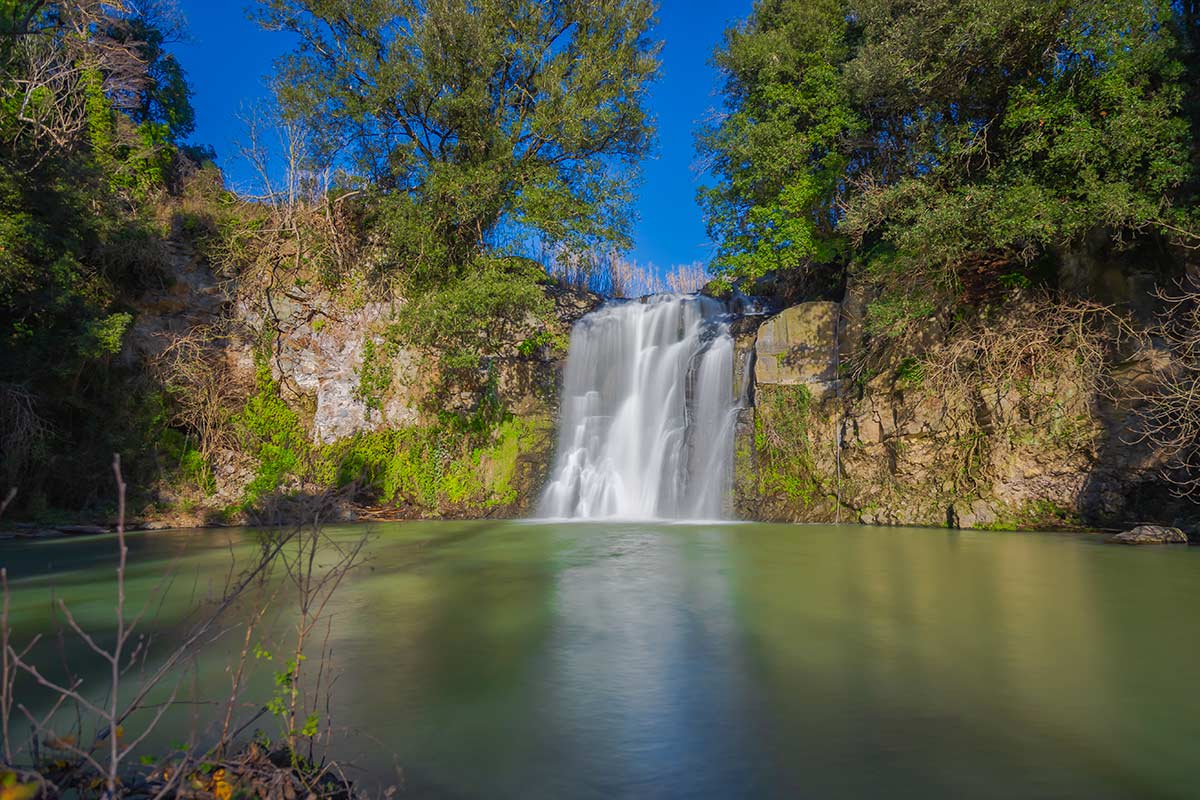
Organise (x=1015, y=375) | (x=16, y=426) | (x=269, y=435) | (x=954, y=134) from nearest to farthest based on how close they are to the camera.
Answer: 1. (x=954, y=134)
2. (x=1015, y=375)
3. (x=16, y=426)
4. (x=269, y=435)

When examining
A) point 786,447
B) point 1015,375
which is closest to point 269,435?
point 786,447

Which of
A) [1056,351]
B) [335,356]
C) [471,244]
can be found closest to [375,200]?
[471,244]

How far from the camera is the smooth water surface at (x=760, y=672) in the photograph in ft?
10.5

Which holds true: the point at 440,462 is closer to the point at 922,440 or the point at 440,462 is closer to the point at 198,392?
the point at 198,392

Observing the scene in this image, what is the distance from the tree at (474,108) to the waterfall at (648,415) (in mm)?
2758

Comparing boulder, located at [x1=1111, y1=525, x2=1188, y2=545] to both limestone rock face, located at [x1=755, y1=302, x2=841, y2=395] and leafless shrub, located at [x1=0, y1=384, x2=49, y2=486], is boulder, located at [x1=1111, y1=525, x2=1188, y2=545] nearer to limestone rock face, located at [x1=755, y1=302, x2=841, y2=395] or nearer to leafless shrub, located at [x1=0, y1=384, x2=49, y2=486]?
limestone rock face, located at [x1=755, y1=302, x2=841, y2=395]

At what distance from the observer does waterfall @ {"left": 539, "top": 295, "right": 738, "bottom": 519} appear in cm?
1599

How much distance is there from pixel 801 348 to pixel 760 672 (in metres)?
12.0

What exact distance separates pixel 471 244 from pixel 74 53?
10.6 meters

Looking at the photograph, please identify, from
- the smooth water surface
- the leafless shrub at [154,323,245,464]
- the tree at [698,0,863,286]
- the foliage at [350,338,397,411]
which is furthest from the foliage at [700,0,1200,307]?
the leafless shrub at [154,323,245,464]

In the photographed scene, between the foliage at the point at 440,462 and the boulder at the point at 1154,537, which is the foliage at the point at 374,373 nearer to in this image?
the foliage at the point at 440,462

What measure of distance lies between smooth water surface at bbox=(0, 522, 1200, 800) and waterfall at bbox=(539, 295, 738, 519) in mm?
6377

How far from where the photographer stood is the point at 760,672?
4711mm

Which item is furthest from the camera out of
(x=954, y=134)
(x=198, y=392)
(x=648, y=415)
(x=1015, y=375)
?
(x=198, y=392)
